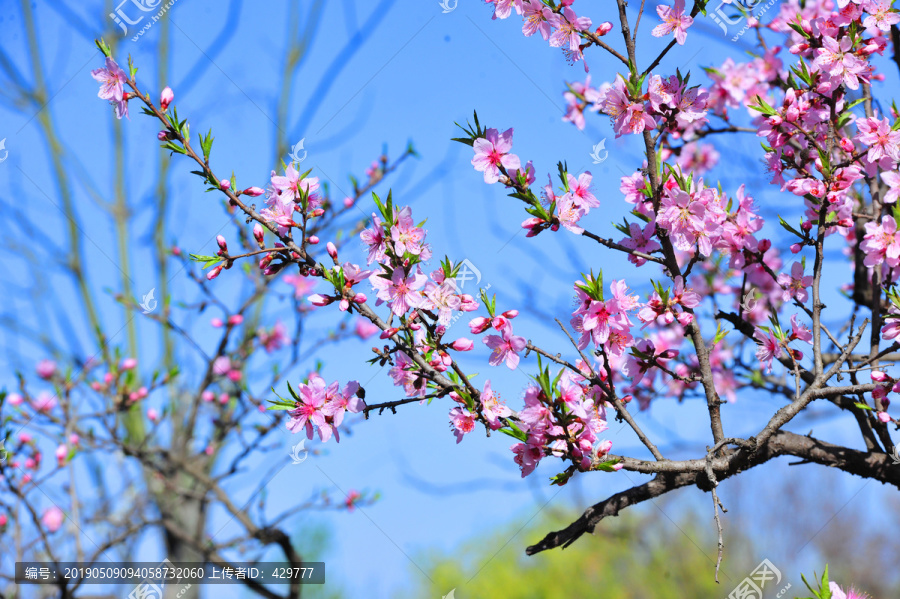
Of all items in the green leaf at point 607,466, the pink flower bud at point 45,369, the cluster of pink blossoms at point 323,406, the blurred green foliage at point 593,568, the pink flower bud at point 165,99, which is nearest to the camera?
the green leaf at point 607,466

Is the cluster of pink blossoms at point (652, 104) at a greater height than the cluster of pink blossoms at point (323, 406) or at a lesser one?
greater

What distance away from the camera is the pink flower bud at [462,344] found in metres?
1.69

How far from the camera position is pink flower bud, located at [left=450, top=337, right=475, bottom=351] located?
1692 millimetres

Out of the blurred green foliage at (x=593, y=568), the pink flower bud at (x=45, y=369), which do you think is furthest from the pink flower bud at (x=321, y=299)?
the blurred green foliage at (x=593, y=568)

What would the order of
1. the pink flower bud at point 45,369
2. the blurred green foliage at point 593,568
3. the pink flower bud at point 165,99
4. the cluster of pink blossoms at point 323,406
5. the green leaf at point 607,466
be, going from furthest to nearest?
1. the blurred green foliage at point 593,568
2. the pink flower bud at point 45,369
3. the pink flower bud at point 165,99
4. the cluster of pink blossoms at point 323,406
5. the green leaf at point 607,466

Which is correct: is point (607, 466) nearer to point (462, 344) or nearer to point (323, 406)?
point (462, 344)

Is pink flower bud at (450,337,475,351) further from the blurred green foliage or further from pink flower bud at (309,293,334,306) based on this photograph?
the blurred green foliage

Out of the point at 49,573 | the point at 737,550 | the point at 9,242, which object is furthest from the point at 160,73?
the point at 737,550

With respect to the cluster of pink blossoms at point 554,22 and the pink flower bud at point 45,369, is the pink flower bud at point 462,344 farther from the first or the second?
the pink flower bud at point 45,369

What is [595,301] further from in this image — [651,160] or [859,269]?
[859,269]

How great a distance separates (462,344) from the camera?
5.56 feet

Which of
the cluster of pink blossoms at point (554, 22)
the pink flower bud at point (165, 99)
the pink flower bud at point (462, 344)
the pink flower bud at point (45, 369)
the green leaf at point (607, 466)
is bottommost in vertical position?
the green leaf at point (607, 466)

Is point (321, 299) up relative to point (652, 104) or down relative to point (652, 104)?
down

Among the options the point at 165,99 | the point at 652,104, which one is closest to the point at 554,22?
the point at 652,104
